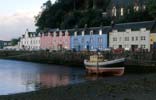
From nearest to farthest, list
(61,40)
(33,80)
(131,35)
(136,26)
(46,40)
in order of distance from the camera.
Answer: (33,80) < (136,26) < (131,35) < (61,40) < (46,40)

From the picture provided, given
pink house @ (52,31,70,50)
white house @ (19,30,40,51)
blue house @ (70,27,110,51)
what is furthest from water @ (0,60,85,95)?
white house @ (19,30,40,51)

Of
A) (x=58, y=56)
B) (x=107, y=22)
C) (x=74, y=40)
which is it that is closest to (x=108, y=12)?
(x=107, y=22)

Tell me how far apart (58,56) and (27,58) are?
81.3ft

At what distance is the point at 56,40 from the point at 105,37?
Answer: 104ft

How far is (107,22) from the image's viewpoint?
5556 inches

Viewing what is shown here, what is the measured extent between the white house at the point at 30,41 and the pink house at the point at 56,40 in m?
4.55

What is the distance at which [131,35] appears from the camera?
10750cm

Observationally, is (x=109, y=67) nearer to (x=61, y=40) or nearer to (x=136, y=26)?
(x=136, y=26)

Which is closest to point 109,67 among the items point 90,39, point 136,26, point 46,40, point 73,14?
point 136,26

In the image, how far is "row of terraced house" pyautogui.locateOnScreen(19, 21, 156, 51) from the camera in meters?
104

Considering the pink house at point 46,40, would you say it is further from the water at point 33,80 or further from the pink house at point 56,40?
the water at point 33,80

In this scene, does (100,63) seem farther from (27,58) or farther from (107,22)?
(107,22)

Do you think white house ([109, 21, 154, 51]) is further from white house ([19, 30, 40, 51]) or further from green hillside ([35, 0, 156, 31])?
white house ([19, 30, 40, 51])

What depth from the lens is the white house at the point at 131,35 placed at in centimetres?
10362
